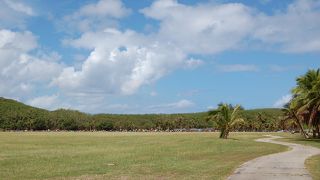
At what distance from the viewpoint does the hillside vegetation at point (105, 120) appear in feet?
545

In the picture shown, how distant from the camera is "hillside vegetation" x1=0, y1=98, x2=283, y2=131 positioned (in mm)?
166250

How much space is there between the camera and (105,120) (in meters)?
182

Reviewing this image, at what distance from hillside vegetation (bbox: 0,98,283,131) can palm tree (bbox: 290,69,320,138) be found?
95.5m

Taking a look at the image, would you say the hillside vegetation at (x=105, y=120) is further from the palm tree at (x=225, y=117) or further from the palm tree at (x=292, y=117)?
the palm tree at (x=225, y=117)

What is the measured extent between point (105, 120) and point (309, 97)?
134304 millimetres

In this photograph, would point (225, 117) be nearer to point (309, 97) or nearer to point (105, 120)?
point (309, 97)

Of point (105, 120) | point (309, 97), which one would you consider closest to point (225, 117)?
point (309, 97)

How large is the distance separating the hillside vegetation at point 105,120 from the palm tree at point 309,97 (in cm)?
9552

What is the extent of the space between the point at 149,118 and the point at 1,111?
57.0 metres

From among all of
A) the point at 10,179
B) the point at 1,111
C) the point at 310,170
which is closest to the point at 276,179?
the point at 310,170

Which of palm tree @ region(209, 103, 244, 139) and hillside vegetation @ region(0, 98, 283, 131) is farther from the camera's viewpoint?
hillside vegetation @ region(0, 98, 283, 131)

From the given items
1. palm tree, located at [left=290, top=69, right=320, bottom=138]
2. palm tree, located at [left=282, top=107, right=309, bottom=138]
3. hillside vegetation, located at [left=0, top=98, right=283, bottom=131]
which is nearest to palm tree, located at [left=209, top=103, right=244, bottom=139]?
palm tree, located at [left=290, top=69, right=320, bottom=138]

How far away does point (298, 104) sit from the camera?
191 feet

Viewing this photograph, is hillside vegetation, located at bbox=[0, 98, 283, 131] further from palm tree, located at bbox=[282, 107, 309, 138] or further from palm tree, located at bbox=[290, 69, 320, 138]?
palm tree, located at bbox=[290, 69, 320, 138]
